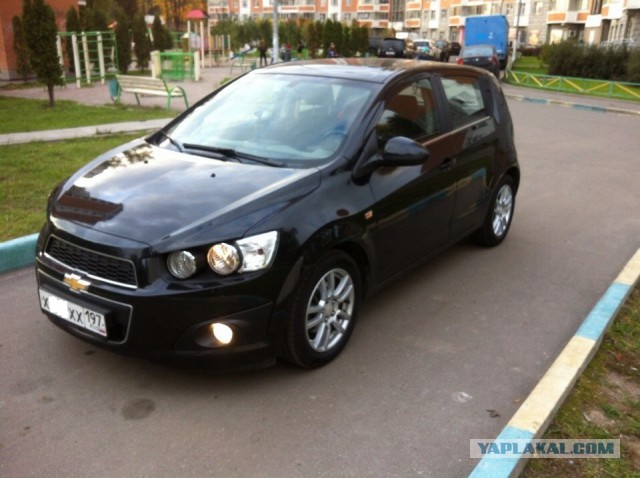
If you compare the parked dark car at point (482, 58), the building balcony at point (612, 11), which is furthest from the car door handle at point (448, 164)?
the building balcony at point (612, 11)

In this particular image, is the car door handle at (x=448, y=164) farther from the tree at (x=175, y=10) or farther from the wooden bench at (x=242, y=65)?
the tree at (x=175, y=10)

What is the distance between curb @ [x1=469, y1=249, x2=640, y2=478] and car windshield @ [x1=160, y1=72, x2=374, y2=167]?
187 centimetres

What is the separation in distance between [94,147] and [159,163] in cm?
615

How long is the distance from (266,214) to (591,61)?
111 feet

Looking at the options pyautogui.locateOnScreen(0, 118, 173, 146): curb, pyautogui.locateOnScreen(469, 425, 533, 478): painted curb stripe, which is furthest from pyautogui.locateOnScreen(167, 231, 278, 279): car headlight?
pyautogui.locateOnScreen(0, 118, 173, 146): curb

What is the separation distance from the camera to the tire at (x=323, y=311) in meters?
3.55

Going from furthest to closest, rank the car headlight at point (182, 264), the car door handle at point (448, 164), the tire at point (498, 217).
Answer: the tire at point (498, 217) → the car door handle at point (448, 164) → the car headlight at point (182, 264)

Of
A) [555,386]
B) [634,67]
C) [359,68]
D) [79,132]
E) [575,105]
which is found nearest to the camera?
[555,386]

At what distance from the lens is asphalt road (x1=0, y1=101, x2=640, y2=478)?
9.98 ft

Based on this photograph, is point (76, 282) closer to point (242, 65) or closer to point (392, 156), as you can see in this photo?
point (392, 156)

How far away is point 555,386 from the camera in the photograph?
353 cm

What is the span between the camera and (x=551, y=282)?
5410mm

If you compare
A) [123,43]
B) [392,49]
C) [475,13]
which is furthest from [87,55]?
[475,13]

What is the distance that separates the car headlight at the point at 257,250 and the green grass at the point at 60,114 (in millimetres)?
9700
